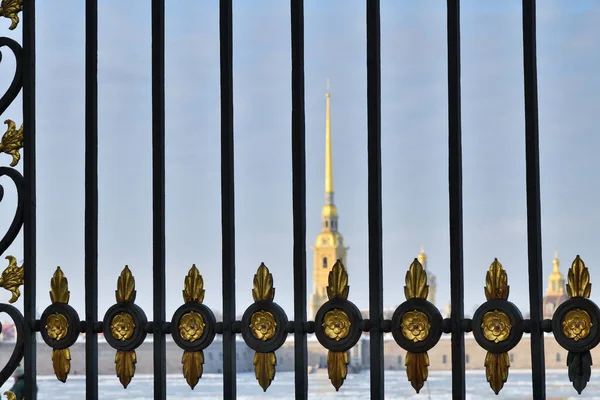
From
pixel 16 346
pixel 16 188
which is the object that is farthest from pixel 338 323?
pixel 16 188

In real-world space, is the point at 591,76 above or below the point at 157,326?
above

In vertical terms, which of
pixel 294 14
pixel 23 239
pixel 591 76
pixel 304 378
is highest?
pixel 591 76

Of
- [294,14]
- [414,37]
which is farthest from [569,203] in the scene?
[294,14]

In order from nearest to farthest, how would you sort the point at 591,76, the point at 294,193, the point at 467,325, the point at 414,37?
the point at 467,325 → the point at 294,193 → the point at 414,37 → the point at 591,76

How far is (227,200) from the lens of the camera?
3533 mm

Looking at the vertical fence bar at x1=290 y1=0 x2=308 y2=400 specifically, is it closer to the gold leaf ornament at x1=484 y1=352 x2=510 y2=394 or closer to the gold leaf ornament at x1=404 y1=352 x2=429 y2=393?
the gold leaf ornament at x1=404 y1=352 x2=429 y2=393

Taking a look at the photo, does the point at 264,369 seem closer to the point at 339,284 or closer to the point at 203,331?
the point at 203,331

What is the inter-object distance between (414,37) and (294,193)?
9594 mm

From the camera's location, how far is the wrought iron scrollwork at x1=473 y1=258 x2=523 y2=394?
315 centimetres

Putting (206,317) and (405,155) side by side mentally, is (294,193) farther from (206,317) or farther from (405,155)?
(405,155)

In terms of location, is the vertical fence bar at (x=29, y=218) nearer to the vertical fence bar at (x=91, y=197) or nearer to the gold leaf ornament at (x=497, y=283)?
the vertical fence bar at (x=91, y=197)

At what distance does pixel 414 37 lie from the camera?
12.8m

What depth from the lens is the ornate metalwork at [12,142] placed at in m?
3.85

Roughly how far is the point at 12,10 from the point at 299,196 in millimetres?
1327
